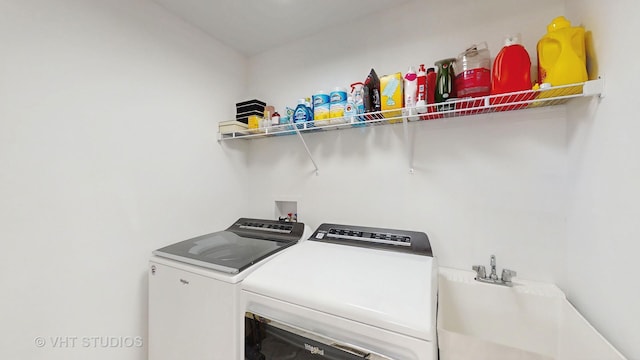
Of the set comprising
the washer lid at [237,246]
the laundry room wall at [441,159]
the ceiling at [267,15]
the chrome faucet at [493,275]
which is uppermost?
the ceiling at [267,15]

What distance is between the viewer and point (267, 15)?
1.70 meters

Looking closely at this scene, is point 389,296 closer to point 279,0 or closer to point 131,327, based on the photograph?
point 131,327

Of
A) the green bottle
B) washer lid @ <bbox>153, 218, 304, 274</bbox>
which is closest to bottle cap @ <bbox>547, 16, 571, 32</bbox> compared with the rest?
the green bottle

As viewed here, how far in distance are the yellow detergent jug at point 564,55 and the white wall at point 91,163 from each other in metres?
2.13

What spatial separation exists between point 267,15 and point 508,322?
2402 millimetres

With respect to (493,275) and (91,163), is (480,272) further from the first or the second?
(91,163)

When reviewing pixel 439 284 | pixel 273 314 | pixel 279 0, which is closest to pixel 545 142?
pixel 439 284

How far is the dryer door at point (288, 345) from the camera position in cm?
85

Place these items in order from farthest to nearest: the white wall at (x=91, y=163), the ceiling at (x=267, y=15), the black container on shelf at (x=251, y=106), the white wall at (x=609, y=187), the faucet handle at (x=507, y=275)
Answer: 1. the black container on shelf at (x=251, y=106)
2. the ceiling at (x=267, y=15)
3. the faucet handle at (x=507, y=275)
4. the white wall at (x=91, y=163)
5. the white wall at (x=609, y=187)

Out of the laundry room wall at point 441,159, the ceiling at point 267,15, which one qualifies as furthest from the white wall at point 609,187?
the ceiling at point 267,15

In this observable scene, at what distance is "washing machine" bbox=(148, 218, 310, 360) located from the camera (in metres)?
1.10

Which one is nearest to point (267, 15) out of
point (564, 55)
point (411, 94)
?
point (411, 94)

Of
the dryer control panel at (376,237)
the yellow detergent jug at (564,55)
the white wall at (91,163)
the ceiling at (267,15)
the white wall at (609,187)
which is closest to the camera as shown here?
the white wall at (609,187)

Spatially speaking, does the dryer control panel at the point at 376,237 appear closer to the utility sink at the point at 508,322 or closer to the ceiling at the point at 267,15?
the utility sink at the point at 508,322
